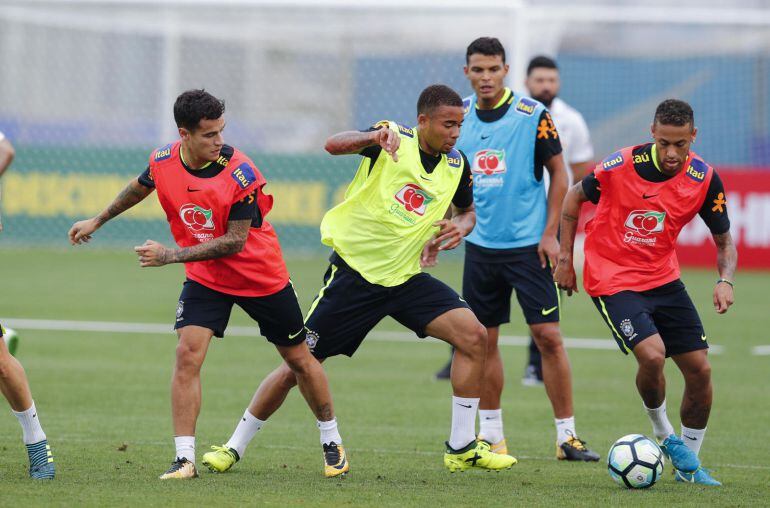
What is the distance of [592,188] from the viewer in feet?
24.2

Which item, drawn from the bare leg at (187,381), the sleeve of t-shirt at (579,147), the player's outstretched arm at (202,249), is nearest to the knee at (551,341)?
the player's outstretched arm at (202,249)

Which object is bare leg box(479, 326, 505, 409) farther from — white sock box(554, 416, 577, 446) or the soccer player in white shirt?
the soccer player in white shirt

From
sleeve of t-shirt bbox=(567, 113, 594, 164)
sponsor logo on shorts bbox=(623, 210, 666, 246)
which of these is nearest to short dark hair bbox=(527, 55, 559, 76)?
sleeve of t-shirt bbox=(567, 113, 594, 164)

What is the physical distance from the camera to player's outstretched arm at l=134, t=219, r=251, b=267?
6402 mm

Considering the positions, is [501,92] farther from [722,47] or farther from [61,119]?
[722,47]

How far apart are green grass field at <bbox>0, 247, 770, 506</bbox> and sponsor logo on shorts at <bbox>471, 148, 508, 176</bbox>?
1.90m

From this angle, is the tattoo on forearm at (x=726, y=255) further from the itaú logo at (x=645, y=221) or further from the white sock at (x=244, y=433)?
the white sock at (x=244, y=433)

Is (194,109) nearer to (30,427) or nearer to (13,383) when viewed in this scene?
(13,383)

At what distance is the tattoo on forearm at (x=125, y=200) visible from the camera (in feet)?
22.7

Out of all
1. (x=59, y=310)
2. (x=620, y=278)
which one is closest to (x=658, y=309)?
(x=620, y=278)

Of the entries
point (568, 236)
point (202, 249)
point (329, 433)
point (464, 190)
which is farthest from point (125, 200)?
point (568, 236)

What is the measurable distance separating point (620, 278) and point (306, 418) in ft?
10.0

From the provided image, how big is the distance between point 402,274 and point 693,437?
2015 millimetres

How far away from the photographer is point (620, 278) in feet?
23.8
